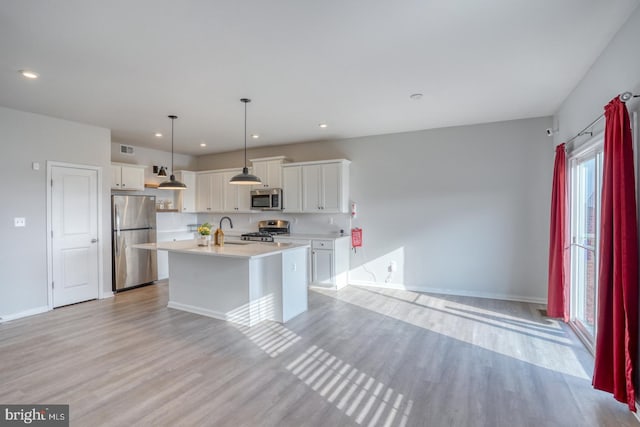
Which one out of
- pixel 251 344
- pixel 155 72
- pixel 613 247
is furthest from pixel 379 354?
pixel 155 72

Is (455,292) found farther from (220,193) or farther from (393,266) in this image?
(220,193)

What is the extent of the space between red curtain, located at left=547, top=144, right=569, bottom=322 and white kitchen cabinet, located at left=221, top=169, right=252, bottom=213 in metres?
5.14

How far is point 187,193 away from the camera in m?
7.16

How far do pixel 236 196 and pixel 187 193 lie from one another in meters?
1.20

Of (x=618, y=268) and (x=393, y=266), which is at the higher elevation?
(x=618, y=268)

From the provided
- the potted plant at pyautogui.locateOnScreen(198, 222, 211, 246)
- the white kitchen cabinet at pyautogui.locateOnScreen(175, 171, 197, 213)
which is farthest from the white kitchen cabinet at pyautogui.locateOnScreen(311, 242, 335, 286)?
the white kitchen cabinet at pyautogui.locateOnScreen(175, 171, 197, 213)

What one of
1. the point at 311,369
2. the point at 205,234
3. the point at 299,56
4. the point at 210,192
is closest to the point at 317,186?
the point at 205,234

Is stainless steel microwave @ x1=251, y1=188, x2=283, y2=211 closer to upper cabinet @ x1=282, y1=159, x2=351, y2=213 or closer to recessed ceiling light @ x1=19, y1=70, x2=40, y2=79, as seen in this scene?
upper cabinet @ x1=282, y1=159, x2=351, y2=213

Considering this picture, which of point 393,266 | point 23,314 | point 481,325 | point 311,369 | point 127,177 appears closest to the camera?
point 311,369

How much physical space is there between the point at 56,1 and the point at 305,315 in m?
3.79

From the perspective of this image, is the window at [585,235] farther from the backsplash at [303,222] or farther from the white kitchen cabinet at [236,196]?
the white kitchen cabinet at [236,196]

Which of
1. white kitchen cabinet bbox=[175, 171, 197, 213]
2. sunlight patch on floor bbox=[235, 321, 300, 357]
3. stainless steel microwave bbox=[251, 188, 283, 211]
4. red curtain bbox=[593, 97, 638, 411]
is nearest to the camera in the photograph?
red curtain bbox=[593, 97, 638, 411]

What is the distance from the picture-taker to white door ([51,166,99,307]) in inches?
180

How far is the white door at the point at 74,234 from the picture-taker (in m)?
4.57
